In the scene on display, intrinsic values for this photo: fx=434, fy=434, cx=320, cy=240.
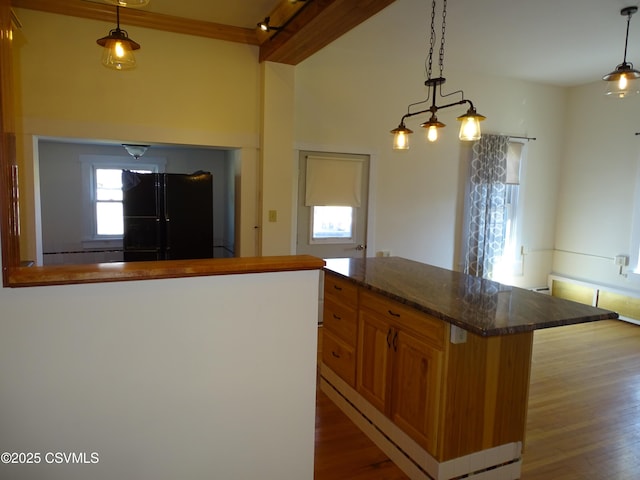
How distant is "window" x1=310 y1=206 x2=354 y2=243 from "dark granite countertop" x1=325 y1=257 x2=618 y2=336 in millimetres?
1543

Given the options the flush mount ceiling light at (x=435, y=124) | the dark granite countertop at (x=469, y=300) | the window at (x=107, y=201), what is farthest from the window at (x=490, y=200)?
the window at (x=107, y=201)

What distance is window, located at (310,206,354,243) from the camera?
485 centimetres

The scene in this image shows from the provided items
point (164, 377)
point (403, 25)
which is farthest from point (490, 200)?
point (164, 377)

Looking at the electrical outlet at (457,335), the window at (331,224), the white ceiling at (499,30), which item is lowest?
the electrical outlet at (457,335)

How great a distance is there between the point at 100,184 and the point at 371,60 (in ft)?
11.8

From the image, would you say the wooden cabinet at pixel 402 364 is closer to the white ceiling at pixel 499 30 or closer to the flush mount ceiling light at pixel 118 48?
the flush mount ceiling light at pixel 118 48

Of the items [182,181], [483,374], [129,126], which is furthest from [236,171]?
[483,374]

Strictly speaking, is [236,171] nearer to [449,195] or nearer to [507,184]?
[449,195]

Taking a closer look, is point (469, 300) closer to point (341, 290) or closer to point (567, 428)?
point (341, 290)

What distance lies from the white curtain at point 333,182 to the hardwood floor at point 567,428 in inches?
86.3

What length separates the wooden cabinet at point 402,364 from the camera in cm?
223

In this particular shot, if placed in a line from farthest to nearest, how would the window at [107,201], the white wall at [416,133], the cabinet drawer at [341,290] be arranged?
1. the window at [107,201]
2. the white wall at [416,133]
3. the cabinet drawer at [341,290]

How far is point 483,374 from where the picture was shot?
7.45 ft

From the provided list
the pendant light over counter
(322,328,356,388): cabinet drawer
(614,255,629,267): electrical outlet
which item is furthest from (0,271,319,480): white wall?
(614,255,629,267): electrical outlet
